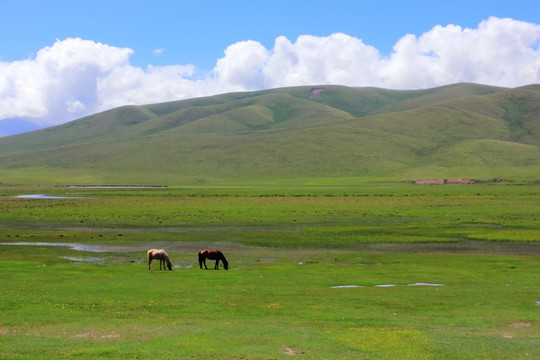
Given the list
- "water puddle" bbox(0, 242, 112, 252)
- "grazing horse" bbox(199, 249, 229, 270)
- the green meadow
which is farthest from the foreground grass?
"water puddle" bbox(0, 242, 112, 252)

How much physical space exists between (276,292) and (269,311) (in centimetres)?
323

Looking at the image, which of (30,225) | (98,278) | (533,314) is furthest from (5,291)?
(30,225)

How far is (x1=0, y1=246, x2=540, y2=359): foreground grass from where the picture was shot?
14.9 m

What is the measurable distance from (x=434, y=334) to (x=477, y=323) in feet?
8.48

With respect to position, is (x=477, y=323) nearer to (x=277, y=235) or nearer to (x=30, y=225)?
(x=277, y=235)

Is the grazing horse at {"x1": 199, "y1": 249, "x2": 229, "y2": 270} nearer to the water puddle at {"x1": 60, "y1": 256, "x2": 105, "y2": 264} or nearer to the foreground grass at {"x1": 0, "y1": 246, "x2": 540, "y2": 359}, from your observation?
the foreground grass at {"x1": 0, "y1": 246, "x2": 540, "y2": 359}

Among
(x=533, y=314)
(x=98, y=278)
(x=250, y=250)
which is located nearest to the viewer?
(x=533, y=314)

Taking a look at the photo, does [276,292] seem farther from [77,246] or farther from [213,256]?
[77,246]

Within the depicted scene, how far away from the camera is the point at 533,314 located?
1961 cm

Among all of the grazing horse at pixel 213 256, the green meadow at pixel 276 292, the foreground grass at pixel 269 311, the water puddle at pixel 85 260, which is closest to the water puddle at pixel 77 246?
the green meadow at pixel 276 292

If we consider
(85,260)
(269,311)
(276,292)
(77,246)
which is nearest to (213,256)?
(85,260)

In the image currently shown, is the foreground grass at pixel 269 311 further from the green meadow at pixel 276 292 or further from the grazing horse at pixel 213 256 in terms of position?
the grazing horse at pixel 213 256

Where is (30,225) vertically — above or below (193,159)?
below

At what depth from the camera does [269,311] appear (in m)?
20.2
